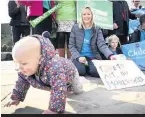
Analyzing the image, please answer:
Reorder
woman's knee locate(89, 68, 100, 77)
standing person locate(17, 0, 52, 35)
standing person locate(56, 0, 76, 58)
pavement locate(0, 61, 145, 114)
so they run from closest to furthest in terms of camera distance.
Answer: pavement locate(0, 61, 145, 114)
woman's knee locate(89, 68, 100, 77)
standing person locate(17, 0, 52, 35)
standing person locate(56, 0, 76, 58)

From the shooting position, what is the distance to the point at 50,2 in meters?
2.80

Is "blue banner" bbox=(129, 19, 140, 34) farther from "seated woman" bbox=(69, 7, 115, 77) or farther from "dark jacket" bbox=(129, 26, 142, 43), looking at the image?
"seated woman" bbox=(69, 7, 115, 77)

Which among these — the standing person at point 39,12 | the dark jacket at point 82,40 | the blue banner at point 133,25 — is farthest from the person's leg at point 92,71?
the blue banner at point 133,25

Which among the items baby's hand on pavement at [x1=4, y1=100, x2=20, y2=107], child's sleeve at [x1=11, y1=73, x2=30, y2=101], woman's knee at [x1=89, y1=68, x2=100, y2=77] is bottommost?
baby's hand on pavement at [x1=4, y1=100, x2=20, y2=107]

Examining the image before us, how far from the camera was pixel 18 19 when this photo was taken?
3158 mm

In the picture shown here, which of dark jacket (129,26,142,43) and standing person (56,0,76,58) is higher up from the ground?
standing person (56,0,76,58)

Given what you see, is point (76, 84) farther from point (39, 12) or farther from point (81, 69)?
point (39, 12)

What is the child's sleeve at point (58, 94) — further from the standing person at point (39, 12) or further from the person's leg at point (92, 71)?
the standing person at point (39, 12)

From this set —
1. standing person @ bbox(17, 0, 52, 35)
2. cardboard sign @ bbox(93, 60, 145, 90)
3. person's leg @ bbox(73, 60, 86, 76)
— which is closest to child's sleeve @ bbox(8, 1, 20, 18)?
Answer: standing person @ bbox(17, 0, 52, 35)

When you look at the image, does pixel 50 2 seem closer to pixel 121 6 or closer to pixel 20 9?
pixel 20 9

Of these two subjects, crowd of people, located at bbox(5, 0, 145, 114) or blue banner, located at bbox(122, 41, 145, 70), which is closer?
crowd of people, located at bbox(5, 0, 145, 114)

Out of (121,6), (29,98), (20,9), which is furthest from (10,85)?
(121,6)

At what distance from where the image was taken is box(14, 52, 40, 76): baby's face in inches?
59.5

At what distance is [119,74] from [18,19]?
139 cm
